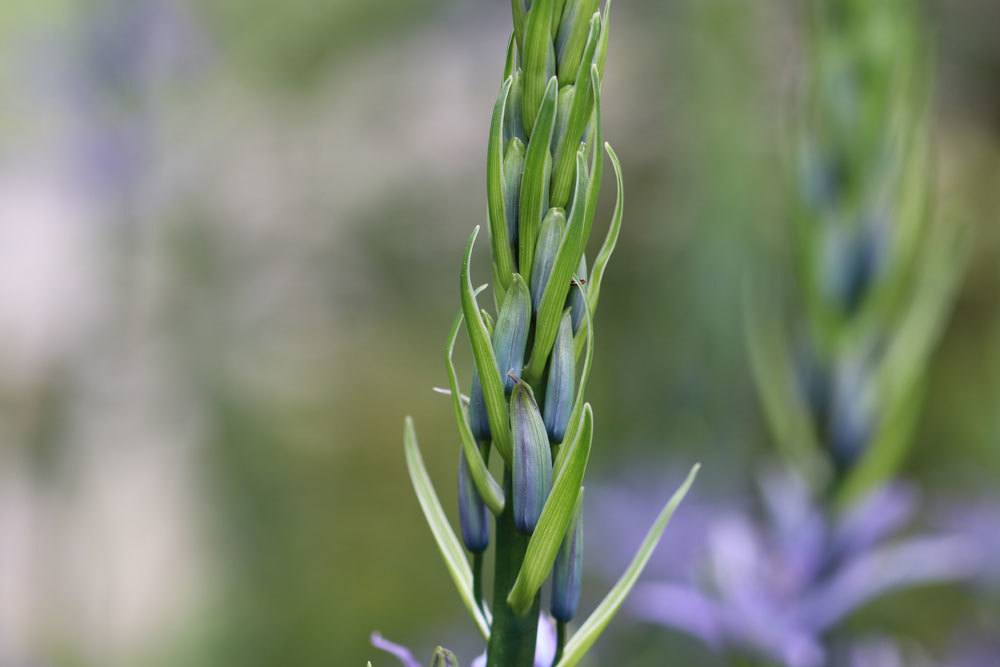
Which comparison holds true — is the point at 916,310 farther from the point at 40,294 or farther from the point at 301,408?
the point at 40,294

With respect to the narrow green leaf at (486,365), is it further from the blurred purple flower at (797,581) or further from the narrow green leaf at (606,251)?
the blurred purple flower at (797,581)

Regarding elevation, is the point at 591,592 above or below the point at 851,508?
below

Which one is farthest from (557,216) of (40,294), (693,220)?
(40,294)

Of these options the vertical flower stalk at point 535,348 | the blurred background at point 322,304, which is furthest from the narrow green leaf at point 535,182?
the blurred background at point 322,304

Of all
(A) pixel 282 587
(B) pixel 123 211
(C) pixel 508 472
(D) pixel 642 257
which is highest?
(D) pixel 642 257

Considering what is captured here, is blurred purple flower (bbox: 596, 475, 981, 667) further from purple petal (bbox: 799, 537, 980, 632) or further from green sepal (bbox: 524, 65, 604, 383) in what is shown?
green sepal (bbox: 524, 65, 604, 383)

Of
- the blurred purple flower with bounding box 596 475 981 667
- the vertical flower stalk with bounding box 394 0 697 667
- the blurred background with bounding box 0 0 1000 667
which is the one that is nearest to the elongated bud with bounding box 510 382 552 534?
the vertical flower stalk with bounding box 394 0 697 667

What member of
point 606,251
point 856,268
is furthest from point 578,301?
point 856,268

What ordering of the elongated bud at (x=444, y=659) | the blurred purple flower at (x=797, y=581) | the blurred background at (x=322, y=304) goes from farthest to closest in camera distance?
1. the blurred background at (x=322, y=304)
2. the blurred purple flower at (x=797, y=581)
3. the elongated bud at (x=444, y=659)
